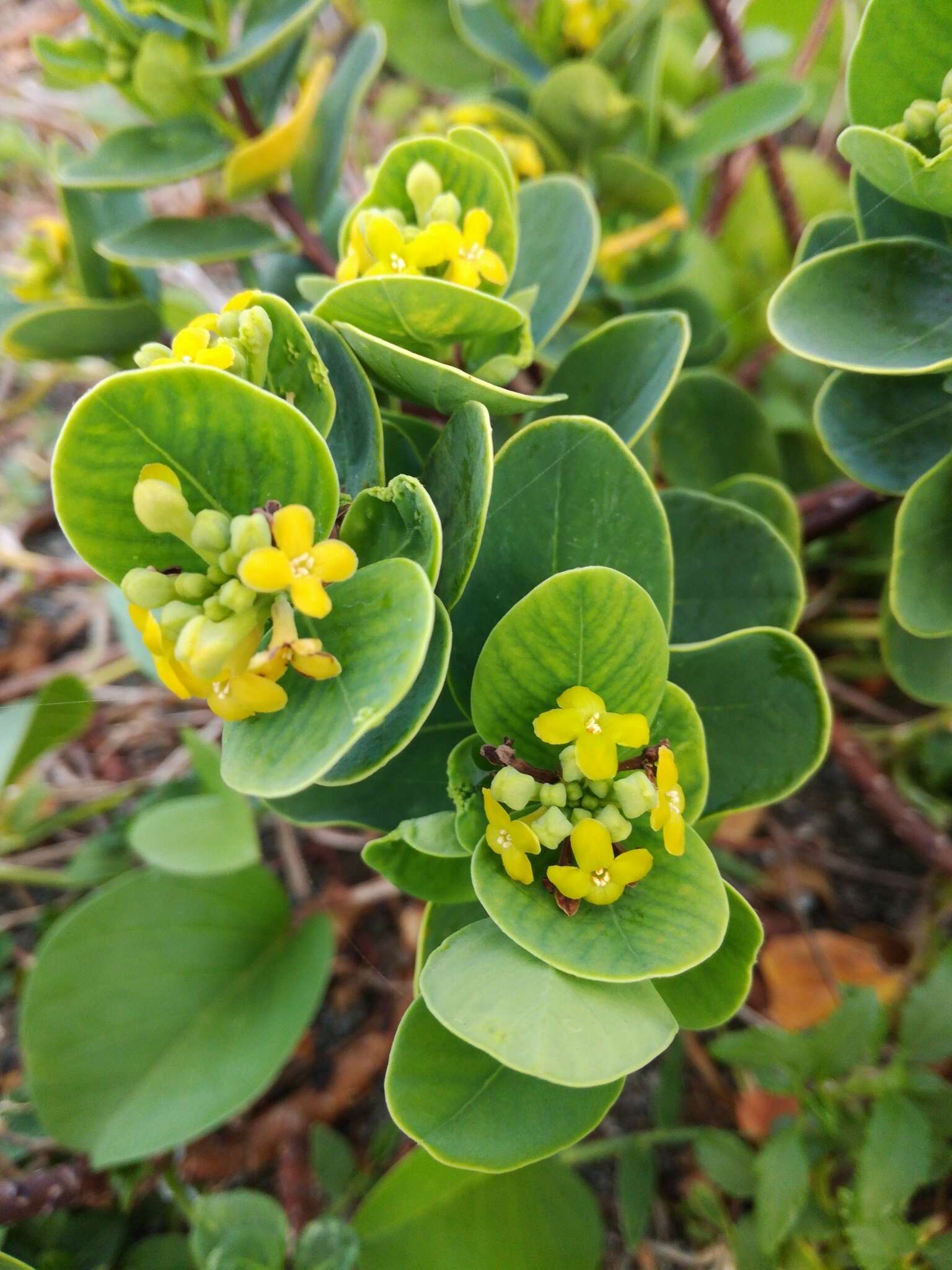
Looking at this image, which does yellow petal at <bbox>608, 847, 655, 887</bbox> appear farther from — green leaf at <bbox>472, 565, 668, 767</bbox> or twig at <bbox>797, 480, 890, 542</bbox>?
twig at <bbox>797, 480, 890, 542</bbox>

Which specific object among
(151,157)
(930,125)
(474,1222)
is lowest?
(474,1222)

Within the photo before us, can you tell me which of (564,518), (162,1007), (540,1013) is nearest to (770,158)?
(564,518)

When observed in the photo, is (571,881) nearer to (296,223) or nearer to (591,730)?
(591,730)

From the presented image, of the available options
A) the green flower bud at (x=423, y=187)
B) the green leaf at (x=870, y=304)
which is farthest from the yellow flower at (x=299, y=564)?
the green leaf at (x=870, y=304)

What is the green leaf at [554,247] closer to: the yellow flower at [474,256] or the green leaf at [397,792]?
the yellow flower at [474,256]

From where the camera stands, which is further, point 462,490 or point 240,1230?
point 240,1230

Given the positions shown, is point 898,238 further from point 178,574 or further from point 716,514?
point 178,574

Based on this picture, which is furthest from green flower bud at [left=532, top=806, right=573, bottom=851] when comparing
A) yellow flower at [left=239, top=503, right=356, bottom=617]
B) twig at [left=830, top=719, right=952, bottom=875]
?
twig at [left=830, top=719, right=952, bottom=875]
